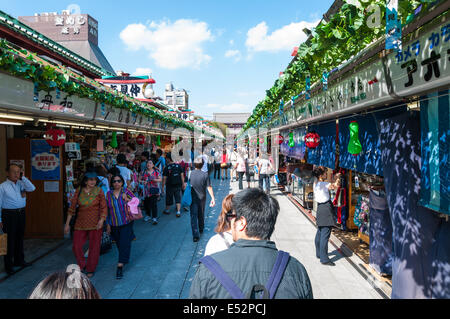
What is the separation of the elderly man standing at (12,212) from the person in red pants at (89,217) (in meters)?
1.09

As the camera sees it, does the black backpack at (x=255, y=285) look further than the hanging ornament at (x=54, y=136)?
A: No

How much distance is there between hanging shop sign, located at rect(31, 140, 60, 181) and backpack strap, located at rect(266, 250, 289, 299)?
271 inches

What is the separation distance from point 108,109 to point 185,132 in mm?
10779

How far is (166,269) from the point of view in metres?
5.52

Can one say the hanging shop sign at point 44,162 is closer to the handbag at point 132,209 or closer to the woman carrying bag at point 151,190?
the woman carrying bag at point 151,190

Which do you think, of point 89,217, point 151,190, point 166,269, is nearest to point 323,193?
point 166,269

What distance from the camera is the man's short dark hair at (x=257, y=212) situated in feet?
6.81

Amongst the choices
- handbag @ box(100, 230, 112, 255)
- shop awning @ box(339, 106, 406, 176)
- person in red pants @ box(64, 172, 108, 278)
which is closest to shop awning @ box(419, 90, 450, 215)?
shop awning @ box(339, 106, 406, 176)

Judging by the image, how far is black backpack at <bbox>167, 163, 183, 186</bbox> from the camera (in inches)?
365

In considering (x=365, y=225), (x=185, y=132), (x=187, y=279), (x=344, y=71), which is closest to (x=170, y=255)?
(x=187, y=279)

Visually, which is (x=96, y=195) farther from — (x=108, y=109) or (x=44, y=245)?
(x=44, y=245)

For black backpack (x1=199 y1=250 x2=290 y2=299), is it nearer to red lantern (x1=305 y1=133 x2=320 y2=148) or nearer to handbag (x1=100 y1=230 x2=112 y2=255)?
handbag (x1=100 y1=230 x2=112 y2=255)

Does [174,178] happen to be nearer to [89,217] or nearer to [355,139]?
[89,217]

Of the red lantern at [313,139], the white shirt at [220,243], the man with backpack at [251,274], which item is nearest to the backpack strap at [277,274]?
the man with backpack at [251,274]
